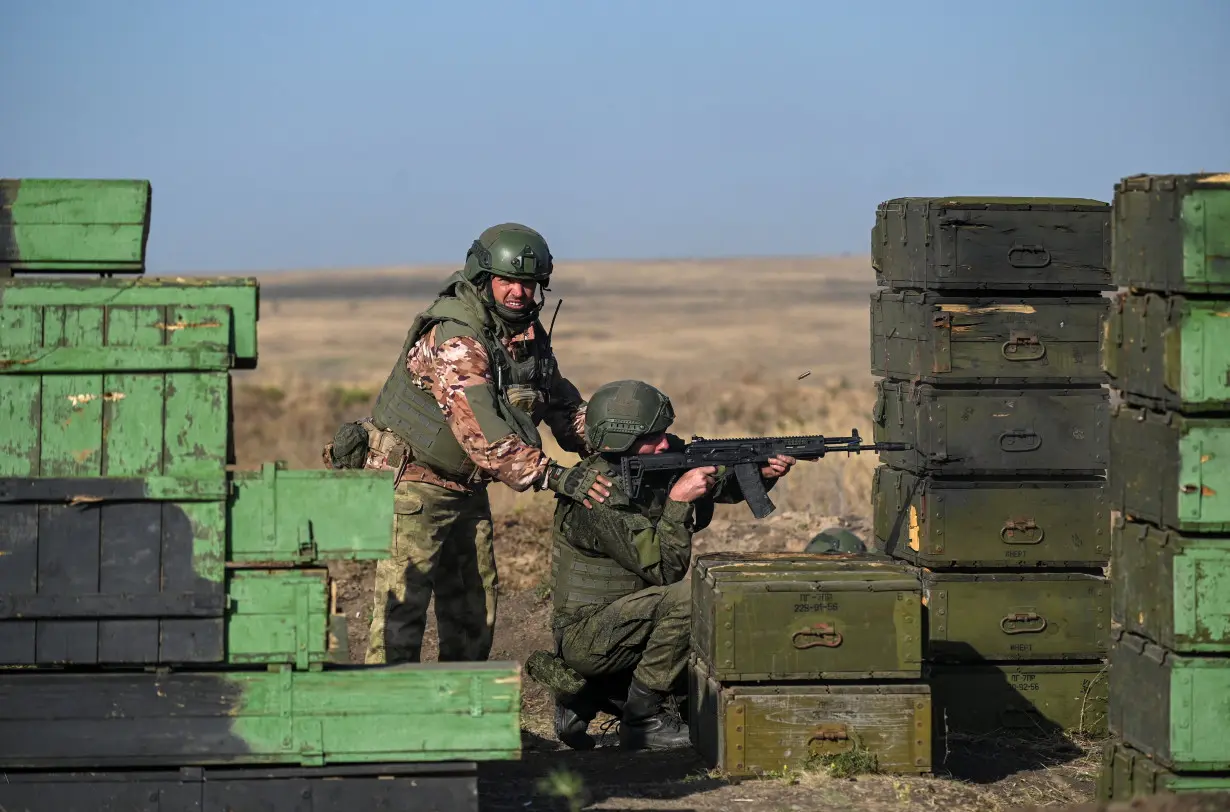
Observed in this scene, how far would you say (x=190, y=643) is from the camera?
621 centimetres

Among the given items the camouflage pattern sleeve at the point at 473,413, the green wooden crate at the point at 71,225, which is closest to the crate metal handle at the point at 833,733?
the camouflage pattern sleeve at the point at 473,413

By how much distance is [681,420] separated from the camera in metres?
26.6

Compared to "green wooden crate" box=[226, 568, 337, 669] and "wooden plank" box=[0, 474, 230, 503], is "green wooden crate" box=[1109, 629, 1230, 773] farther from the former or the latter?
"wooden plank" box=[0, 474, 230, 503]

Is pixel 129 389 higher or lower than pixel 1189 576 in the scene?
higher

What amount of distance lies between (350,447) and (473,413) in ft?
2.46

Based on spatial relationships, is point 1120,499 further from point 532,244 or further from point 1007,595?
point 532,244

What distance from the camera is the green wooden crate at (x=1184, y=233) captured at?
6.29 m

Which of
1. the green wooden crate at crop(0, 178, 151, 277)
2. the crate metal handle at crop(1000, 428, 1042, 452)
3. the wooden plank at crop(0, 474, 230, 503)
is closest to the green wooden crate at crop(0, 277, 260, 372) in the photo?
the green wooden crate at crop(0, 178, 151, 277)

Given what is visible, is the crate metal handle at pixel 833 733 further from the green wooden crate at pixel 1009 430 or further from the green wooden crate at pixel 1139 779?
the green wooden crate at pixel 1009 430

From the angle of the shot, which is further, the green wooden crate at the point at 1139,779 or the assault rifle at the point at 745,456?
the assault rifle at the point at 745,456

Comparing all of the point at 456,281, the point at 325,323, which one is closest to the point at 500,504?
the point at 456,281

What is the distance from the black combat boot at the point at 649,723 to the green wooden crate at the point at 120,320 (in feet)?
10.2

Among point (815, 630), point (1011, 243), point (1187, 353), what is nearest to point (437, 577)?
point (815, 630)

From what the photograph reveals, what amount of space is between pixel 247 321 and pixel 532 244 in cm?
247
